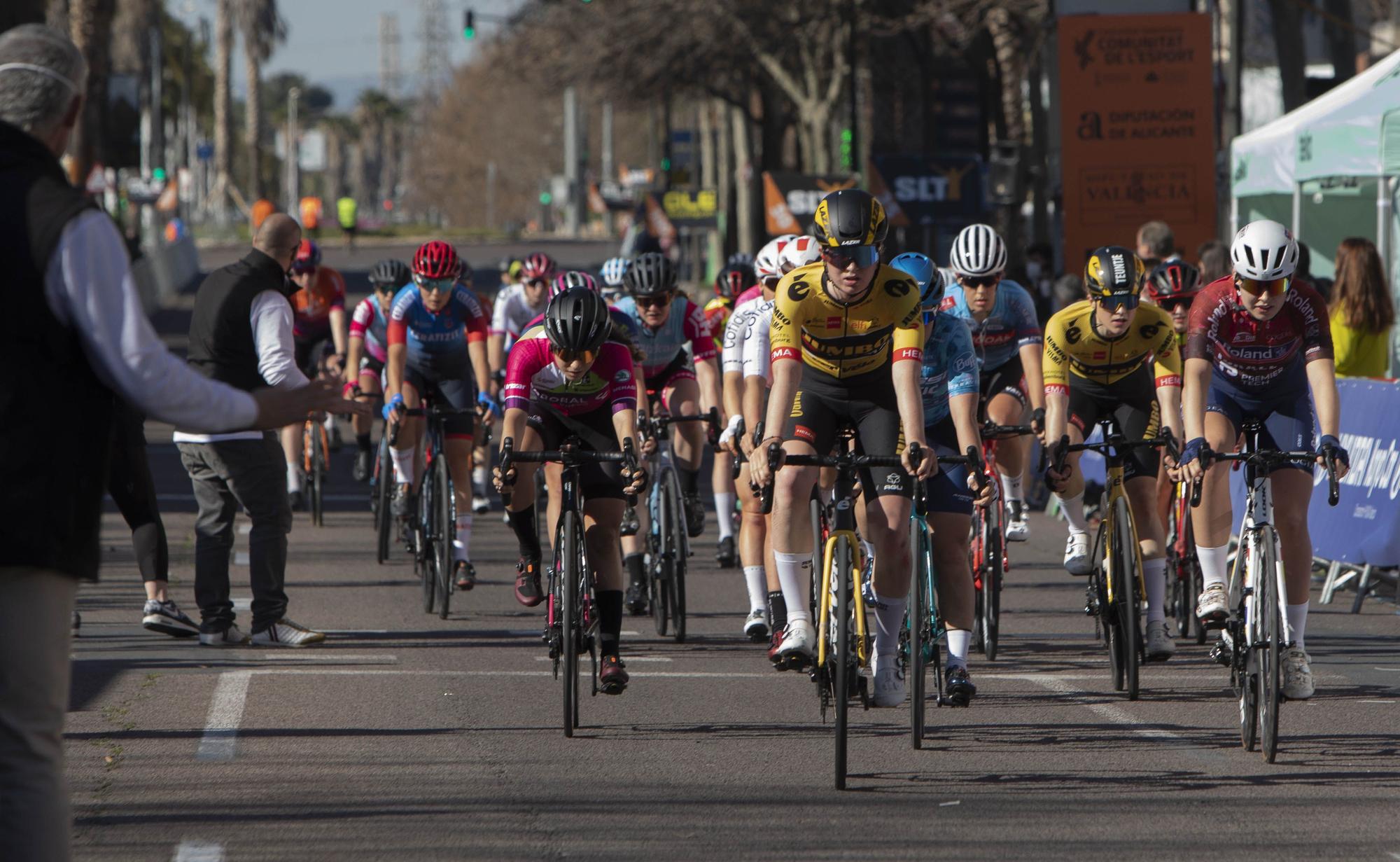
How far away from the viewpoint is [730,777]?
7008mm

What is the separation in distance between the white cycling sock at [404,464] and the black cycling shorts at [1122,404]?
4585 millimetres

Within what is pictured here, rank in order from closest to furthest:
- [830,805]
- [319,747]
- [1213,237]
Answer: [830,805] → [319,747] → [1213,237]

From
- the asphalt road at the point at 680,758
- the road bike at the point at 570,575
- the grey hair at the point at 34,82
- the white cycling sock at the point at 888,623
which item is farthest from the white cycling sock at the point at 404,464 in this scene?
the grey hair at the point at 34,82

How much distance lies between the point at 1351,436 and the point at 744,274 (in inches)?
156

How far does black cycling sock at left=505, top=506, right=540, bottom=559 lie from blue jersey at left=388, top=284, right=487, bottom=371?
10.0ft

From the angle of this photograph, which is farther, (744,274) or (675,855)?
(744,274)

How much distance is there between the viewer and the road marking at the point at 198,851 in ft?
19.2

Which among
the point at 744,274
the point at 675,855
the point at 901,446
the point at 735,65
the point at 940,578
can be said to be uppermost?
the point at 735,65

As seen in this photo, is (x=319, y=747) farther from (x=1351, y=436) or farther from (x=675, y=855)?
(x=1351, y=436)

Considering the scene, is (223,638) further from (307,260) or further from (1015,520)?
(307,260)

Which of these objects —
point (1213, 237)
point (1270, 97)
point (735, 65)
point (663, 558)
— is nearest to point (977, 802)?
point (663, 558)

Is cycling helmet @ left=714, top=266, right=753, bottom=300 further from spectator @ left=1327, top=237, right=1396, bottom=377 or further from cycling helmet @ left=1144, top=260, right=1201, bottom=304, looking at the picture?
spectator @ left=1327, top=237, right=1396, bottom=377

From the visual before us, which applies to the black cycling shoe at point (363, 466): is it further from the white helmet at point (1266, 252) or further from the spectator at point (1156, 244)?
the white helmet at point (1266, 252)

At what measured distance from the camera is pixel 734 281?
42.6ft
